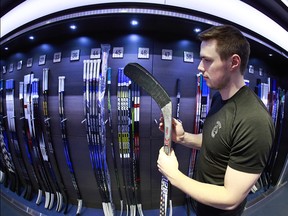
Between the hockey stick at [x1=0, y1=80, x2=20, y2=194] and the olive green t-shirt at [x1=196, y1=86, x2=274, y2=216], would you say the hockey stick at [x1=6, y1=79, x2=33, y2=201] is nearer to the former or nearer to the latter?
the hockey stick at [x1=0, y1=80, x2=20, y2=194]

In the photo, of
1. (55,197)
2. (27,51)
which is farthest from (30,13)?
(55,197)

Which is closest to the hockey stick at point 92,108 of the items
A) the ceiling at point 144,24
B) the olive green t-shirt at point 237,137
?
Result: the ceiling at point 144,24

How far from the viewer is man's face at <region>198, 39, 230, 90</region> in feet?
2.00

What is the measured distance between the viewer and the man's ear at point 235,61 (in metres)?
0.60

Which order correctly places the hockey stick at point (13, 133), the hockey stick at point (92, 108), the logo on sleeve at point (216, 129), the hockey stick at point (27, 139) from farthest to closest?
the hockey stick at point (13, 133) → the hockey stick at point (27, 139) → the hockey stick at point (92, 108) → the logo on sleeve at point (216, 129)

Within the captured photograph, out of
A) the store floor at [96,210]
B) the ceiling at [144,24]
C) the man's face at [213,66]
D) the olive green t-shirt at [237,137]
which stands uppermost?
the ceiling at [144,24]

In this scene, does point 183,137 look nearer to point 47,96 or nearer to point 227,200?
point 227,200

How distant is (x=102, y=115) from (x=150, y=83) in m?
1.11

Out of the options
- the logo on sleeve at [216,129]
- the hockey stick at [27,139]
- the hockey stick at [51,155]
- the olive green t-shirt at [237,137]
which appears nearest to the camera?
the olive green t-shirt at [237,137]

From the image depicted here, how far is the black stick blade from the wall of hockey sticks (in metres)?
0.93

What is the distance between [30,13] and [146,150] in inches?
88.3

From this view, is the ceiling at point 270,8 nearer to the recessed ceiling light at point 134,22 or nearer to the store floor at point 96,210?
the recessed ceiling light at point 134,22

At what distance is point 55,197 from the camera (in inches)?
77.8

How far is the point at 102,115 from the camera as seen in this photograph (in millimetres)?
1698
